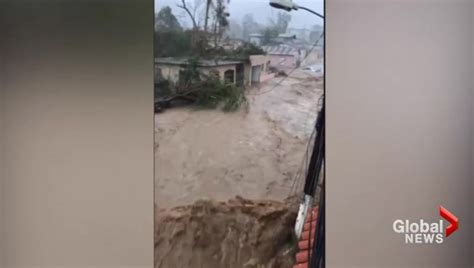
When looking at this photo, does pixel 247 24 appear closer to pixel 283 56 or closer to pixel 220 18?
pixel 220 18

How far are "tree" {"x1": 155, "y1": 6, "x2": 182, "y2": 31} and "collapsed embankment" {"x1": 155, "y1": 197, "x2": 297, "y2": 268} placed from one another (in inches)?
44.3

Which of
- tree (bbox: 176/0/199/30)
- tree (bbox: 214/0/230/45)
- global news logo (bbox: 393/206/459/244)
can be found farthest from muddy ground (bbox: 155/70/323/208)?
global news logo (bbox: 393/206/459/244)

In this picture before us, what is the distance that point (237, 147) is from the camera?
321 cm

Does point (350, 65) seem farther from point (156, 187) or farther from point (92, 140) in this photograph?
point (92, 140)

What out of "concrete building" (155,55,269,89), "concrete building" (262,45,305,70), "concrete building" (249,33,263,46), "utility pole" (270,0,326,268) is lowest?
"utility pole" (270,0,326,268)

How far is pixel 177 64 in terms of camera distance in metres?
3.19

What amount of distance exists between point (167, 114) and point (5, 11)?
4.04ft

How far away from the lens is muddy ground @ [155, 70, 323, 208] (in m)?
3.20

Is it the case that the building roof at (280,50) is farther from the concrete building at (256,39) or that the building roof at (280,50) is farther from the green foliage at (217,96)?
the green foliage at (217,96)

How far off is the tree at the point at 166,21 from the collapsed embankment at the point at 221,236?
112 cm

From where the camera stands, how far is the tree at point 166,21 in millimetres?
3168

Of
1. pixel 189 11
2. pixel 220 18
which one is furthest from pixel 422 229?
pixel 189 11

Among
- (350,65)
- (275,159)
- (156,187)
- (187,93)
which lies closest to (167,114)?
(187,93)

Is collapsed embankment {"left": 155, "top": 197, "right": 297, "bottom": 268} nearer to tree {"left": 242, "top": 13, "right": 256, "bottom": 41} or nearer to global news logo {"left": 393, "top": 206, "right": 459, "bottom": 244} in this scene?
global news logo {"left": 393, "top": 206, "right": 459, "bottom": 244}
